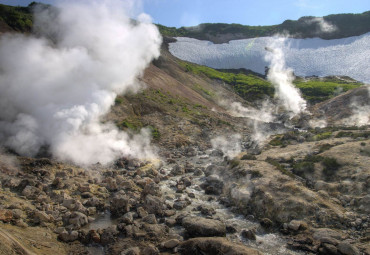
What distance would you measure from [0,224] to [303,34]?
84.4 meters

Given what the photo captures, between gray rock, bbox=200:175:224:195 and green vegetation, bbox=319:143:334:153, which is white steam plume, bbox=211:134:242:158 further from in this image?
gray rock, bbox=200:175:224:195

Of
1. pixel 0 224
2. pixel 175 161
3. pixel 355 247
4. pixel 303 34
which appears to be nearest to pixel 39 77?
pixel 175 161

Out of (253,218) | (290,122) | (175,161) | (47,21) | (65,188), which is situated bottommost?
(65,188)

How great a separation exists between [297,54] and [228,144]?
56213 mm

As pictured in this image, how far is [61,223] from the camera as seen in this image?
8453mm

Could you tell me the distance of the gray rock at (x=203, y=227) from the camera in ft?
27.4

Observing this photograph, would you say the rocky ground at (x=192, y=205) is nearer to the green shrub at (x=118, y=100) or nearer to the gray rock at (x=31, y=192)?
the gray rock at (x=31, y=192)

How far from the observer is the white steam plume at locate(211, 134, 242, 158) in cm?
2062

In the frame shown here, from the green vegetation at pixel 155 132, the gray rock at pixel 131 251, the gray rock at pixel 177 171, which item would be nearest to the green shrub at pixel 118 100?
the green vegetation at pixel 155 132

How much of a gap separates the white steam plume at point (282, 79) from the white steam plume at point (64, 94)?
26.2 metres

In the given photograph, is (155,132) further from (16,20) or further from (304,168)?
(16,20)

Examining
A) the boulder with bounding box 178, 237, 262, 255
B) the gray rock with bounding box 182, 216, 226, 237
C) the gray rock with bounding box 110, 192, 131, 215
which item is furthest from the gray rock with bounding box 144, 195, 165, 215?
the boulder with bounding box 178, 237, 262, 255

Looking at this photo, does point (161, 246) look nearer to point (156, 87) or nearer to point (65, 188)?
point (65, 188)

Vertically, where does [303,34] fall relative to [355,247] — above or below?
above
